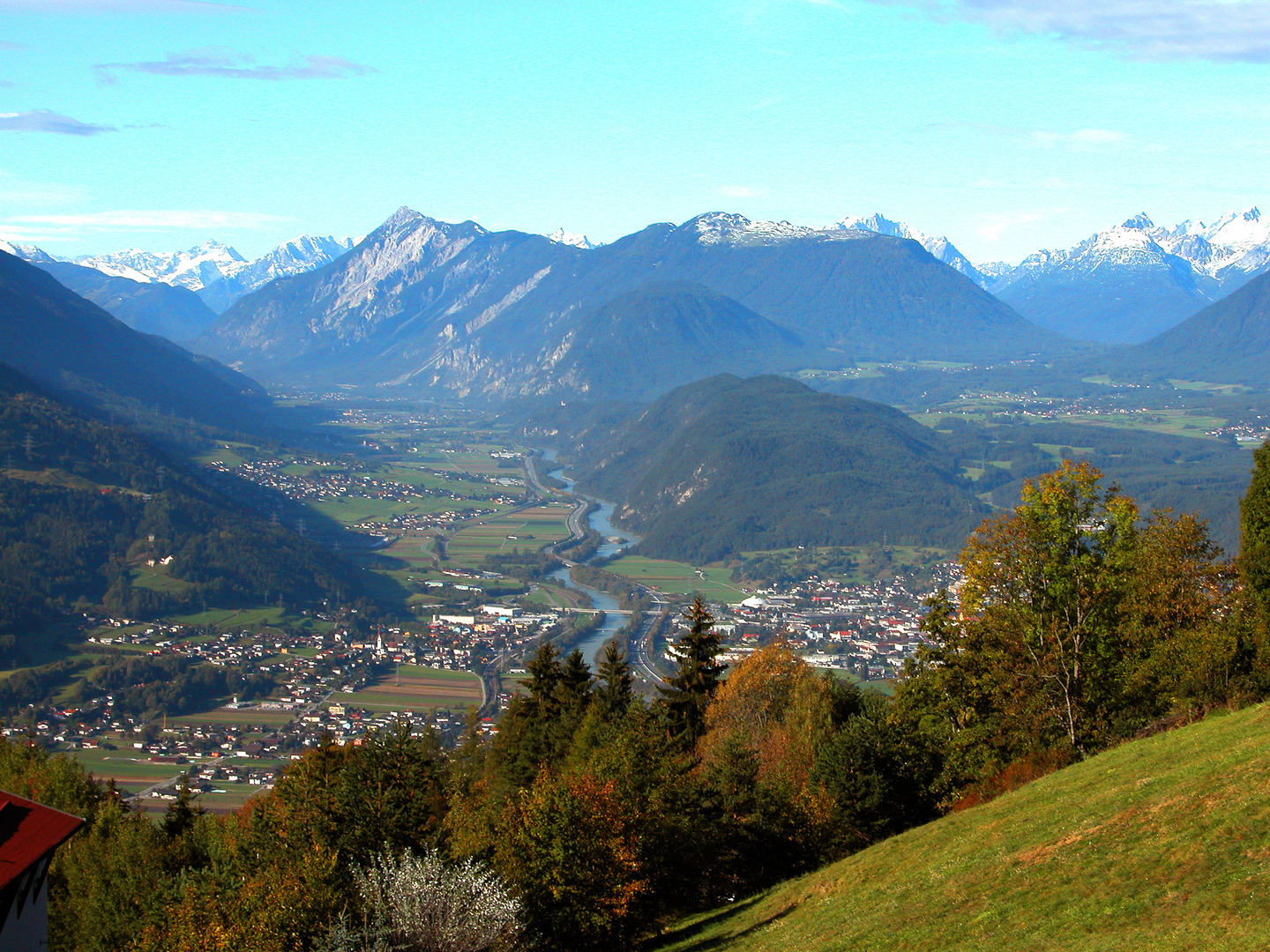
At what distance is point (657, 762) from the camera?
105ft

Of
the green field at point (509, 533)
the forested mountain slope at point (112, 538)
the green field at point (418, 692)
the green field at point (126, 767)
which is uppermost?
the forested mountain slope at point (112, 538)

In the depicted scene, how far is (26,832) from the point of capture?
1452cm

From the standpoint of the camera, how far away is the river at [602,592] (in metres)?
102

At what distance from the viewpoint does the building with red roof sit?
13.9 metres

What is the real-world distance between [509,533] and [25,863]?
152 meters

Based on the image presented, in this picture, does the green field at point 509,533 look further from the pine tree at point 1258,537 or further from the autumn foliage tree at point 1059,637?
the pine tree at point 1258,537

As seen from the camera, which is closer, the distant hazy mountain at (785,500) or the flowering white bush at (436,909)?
the flowering white bush at (436,909)

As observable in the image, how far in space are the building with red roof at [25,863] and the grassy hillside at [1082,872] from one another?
12.3 m

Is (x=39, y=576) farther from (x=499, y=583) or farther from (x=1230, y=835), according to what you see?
(x=1230, y=835)

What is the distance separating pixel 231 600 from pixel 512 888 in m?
106

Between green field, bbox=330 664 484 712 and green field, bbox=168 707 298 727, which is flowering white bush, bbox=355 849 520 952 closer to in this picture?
green field, bbox=330 664 484 712

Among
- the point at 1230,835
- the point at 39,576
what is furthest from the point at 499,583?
the point at 1230,835

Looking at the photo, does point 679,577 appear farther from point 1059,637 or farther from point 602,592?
point 1059,637

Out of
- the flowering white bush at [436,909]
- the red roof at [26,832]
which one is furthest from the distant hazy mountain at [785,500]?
the red roof at [26,832]
